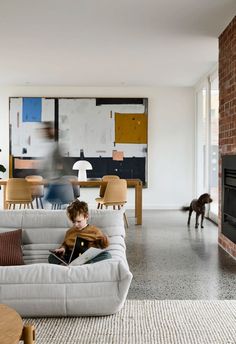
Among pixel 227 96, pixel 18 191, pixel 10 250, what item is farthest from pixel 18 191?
pixel 10 250

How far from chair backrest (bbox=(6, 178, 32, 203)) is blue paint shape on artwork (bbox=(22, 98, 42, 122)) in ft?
8.89

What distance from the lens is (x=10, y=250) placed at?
3.54 metres

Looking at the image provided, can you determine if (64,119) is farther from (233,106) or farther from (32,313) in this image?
(32,313)

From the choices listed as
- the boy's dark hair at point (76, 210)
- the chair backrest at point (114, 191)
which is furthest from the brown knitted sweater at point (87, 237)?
the chair backrest at point (114, 191)

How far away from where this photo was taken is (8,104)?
32.6 ft

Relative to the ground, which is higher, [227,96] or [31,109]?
[31,109]

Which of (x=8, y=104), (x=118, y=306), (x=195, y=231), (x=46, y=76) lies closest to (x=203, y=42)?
(x=195, y=231)

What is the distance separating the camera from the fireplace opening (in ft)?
16.9

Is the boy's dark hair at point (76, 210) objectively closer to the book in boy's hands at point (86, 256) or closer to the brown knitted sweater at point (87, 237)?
the brown knitted sweater at point (87, 237)

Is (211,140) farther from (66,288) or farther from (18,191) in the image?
(66,288)

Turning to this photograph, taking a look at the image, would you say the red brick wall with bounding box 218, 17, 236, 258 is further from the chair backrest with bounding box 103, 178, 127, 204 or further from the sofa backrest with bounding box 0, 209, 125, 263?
the chair backrest with bounding box 103, 178, 127, 204

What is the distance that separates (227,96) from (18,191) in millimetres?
3747

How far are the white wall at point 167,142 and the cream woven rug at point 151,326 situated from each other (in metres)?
6.59

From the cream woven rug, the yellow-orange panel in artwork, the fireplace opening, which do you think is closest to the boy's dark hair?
the cream woven rug
